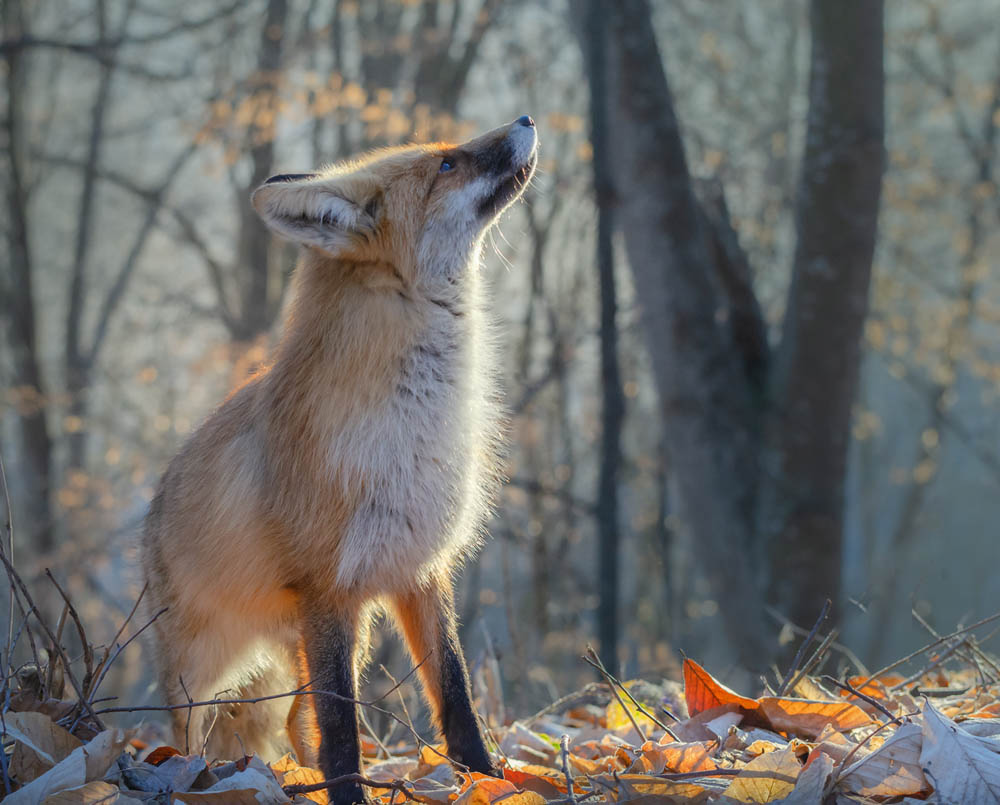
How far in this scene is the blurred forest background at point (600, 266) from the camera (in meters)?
6.22

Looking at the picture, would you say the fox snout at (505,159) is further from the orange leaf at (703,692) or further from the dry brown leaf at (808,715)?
the dry brown leaf at (808,715)

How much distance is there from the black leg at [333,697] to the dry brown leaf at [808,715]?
1.32 meters

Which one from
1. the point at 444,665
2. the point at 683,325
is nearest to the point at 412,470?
the point at 444,665

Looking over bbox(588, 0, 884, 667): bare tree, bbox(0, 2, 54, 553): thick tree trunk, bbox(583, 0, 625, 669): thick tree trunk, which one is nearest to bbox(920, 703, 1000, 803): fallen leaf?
bbox(588, 0, 884, 667): bare tree

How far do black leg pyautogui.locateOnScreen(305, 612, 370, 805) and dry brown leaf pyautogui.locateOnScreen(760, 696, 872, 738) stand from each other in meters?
1.32

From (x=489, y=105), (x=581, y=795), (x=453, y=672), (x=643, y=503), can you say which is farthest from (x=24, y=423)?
(x=581, y=795)

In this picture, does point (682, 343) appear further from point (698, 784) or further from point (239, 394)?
point (698, 784)

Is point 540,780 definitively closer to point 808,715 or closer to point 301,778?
point 301,778

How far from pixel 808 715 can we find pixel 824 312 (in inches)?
143

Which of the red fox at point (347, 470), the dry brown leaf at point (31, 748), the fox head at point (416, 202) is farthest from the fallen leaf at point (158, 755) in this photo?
the fox head at point (416, 202)

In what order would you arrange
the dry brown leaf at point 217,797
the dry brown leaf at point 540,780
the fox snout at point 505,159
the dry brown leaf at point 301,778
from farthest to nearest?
1. the fox snout at point 505,159
2. the dry brown leaf at point 301,778
3. the dry brown leaf at point 540,780
4. the dry brown leaf at point 217,797

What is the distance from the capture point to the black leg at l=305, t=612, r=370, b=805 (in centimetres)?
306

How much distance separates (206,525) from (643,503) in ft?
56.8

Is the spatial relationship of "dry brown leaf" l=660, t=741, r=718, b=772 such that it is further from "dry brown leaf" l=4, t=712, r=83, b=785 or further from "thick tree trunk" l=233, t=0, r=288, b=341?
"thick tree trunk" l=233, t=0, r=288, b=341
